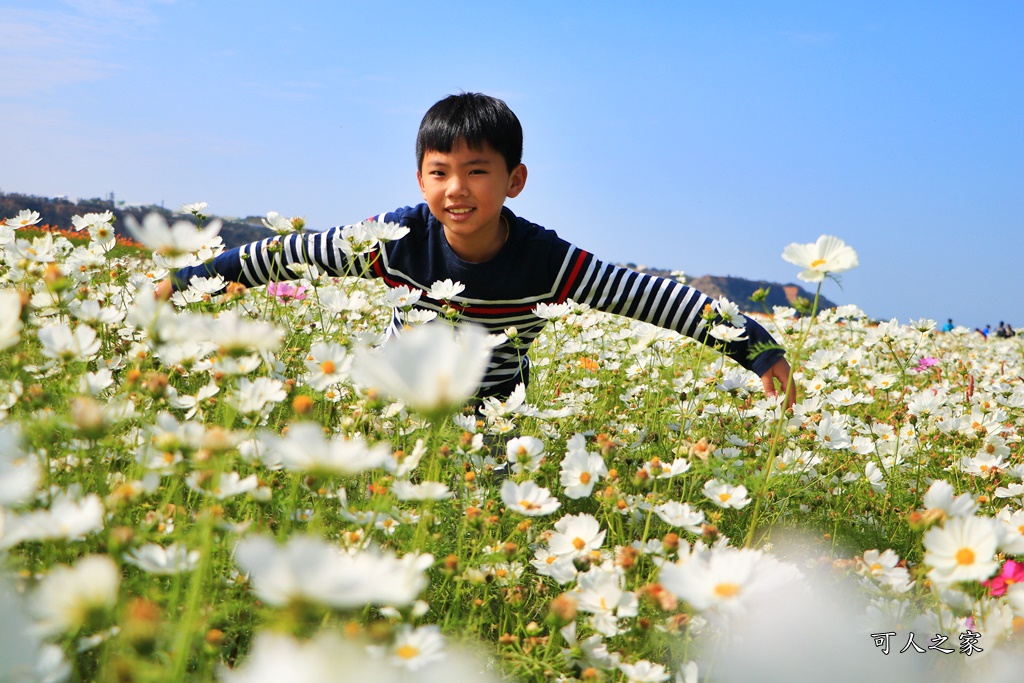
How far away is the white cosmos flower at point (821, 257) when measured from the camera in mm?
1059

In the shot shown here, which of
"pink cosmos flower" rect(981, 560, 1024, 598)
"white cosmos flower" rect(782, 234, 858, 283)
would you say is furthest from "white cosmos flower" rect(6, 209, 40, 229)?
"pink cosmos flower" rect(981, 560, 1024, 598)

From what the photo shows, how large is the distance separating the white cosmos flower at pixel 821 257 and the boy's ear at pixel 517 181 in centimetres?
122

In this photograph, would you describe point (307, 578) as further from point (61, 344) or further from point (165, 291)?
point (61, 344)

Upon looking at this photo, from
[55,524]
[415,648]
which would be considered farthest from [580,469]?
[55,524]

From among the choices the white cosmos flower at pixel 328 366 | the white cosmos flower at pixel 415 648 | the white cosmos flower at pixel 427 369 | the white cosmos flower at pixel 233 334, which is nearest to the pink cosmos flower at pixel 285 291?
the white cosmos flower at pixel 328 366

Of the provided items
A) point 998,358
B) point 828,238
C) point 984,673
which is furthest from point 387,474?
point 998,358

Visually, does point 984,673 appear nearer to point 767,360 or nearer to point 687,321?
point 767,360

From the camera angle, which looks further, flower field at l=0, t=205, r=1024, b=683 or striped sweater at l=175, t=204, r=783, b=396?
striped sweater at l=175, t=204, r=783, b=396

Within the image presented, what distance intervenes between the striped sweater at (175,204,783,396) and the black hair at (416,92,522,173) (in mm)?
240

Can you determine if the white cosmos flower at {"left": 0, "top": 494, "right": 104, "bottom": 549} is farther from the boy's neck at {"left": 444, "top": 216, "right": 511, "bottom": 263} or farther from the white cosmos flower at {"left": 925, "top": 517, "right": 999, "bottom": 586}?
the boy's neck at {"left": 444, "top": 216, "right": 511, "bottom": 263}

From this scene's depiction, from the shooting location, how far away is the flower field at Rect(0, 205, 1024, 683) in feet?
2.07

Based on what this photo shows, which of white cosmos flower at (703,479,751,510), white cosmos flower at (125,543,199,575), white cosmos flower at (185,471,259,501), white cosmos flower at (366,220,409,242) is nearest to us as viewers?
white cosmos flower at (125,543,199,575)

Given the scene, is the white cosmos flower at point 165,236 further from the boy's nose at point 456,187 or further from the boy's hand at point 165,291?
the boy's nose at point 456,187

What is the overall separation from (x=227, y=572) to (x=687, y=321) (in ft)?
4.87
